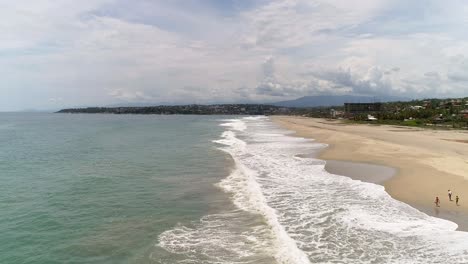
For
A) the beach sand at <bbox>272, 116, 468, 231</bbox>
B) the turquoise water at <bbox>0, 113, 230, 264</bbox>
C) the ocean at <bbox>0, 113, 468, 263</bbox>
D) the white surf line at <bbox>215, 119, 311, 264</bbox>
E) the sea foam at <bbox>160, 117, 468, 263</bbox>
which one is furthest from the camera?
the beach sand at <bbox>272, 116, 468, 231</bbox>

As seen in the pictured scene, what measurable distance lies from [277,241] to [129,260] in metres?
5.62

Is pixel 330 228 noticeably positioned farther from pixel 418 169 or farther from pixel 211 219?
pixel 418 169

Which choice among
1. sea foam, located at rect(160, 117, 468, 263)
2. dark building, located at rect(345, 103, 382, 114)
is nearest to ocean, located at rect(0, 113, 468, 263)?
sea foam, located at rect(160, 117, 468, 263)

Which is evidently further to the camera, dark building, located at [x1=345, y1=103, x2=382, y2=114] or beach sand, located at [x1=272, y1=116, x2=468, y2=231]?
dark building, located at [x1=345, y1=103, x2=382, y2=114]

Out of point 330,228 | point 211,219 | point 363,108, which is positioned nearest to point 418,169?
point 330,228

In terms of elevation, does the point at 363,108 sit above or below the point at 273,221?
above

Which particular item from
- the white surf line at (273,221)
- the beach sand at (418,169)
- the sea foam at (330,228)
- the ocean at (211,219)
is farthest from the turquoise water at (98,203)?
the beach sand at (418,169)

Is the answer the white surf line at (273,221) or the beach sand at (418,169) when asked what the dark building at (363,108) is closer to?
the beach sand at (418,169)

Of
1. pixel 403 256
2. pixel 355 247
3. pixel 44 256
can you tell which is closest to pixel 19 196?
pixel 44 256

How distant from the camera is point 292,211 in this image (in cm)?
1822

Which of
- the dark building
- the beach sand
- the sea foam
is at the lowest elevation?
the sea foam

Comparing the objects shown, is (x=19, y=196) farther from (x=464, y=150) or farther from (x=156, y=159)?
(x=464, y=150)

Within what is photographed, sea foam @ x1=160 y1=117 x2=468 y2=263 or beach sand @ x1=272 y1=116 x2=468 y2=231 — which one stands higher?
beach sand @ x1=272 y1=116 x2=468 y2=231

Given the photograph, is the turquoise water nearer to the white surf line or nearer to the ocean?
the ocean
